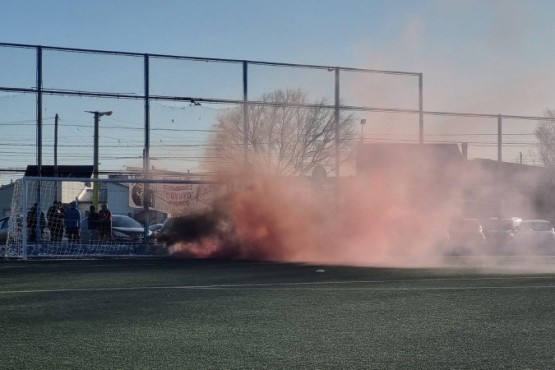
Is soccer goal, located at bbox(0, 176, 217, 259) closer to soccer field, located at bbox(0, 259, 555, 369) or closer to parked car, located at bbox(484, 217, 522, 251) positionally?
soccer field, located at bbox(0, 259, 555, 369)

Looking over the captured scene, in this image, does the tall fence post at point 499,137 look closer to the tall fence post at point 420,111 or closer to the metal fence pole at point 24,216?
the tall fence post at point 420,111

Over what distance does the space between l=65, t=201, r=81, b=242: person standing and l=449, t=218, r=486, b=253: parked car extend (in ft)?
44.0

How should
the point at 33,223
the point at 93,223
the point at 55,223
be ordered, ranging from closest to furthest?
the point at 33,223
the point at 55,223
the point at 93,223

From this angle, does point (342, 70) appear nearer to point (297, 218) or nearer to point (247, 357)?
point (297, 218)

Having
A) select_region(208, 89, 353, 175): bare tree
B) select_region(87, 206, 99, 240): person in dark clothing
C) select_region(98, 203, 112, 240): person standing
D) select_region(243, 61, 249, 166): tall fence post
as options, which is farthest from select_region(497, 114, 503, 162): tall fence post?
select_region(87, 206, 99, 240): person in dark clothing

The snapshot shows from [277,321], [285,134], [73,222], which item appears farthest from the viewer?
[285,134]

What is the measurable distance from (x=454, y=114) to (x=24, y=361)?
83.7 ft

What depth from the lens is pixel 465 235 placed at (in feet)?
85.8

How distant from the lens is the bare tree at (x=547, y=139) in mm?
28531

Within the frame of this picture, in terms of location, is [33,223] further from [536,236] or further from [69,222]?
[536,236]

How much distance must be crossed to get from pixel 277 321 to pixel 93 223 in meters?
17.8

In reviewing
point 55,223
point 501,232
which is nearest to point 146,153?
point 55,223

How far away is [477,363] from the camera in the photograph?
6.88m

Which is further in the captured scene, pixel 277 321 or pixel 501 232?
pixel 501 232
